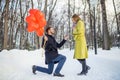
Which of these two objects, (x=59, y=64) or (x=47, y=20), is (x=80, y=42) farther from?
(x=47, y=20)

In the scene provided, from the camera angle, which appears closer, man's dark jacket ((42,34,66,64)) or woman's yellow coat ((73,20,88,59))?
man's dark jacket ((42,34,66,64))

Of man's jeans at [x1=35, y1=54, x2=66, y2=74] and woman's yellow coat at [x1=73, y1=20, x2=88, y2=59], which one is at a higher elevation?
woman's yellow coat at [x1=73, y1=20, x2=88, y2=59]

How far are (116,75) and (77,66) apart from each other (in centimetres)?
272

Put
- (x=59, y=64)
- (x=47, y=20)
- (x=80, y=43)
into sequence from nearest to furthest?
(x=59, y=64), (x=80, y=43), (x=47, y=20)

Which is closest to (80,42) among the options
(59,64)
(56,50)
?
(56,50)

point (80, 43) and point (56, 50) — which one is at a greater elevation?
point (80, 43)

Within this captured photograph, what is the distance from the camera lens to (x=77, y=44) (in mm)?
8883

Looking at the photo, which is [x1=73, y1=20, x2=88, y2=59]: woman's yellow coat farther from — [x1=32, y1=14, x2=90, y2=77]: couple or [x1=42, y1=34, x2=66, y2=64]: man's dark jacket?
[x1=42, y1=34, x2=66, y2=64]: man's dark jacket

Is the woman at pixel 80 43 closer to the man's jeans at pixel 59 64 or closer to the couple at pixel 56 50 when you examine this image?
the couple at pixel 56 50

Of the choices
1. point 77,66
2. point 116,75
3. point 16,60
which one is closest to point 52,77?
point 116,75

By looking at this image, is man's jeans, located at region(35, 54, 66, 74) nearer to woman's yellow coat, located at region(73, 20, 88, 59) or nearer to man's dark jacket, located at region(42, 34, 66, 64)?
man's dark jacket, located at region(42, 34, 66, 64)

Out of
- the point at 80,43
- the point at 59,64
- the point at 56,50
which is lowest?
the point at 59,64

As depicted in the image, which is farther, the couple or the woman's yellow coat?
the woman's yellow coat

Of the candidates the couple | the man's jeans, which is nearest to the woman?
the couple
